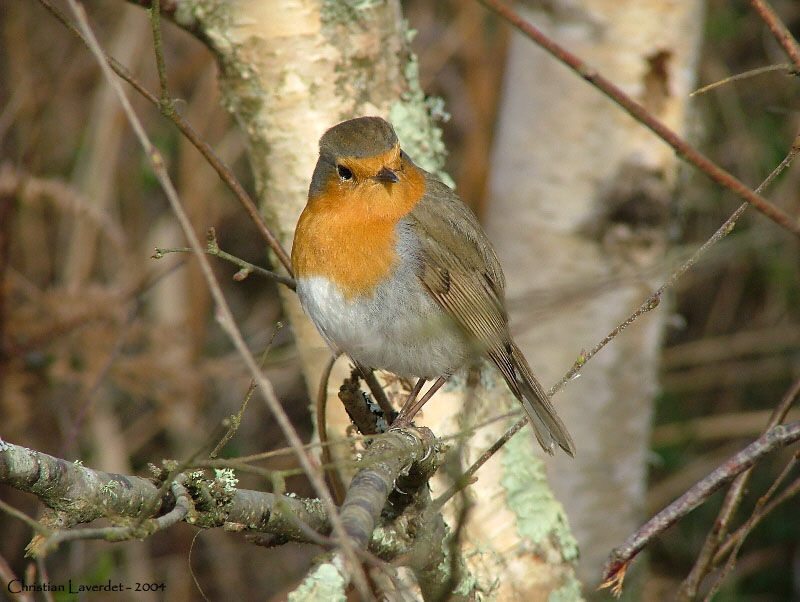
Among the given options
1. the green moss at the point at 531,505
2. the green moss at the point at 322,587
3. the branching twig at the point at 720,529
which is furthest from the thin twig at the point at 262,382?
the green moss at the point at 531,505

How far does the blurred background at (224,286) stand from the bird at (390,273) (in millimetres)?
1727

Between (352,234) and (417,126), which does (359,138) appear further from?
(417,126)

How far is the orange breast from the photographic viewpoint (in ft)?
7.85

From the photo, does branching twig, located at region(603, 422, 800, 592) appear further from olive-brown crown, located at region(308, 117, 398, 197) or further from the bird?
olive-brown crown, located at region(308, 117, 398, 197)

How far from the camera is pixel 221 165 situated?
2104 millimetres

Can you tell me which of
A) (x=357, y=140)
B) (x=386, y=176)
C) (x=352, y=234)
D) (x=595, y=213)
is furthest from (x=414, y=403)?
(x=595, y=213)

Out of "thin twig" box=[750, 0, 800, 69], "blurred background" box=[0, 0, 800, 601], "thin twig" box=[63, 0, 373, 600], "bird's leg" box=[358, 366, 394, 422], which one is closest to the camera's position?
"thin twig" box=[63, 0, 373, 600]

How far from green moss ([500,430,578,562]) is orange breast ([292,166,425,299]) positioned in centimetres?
64

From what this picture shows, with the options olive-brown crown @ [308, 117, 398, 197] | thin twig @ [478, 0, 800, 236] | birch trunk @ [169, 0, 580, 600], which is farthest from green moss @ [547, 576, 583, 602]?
thin twig @ [478, 0, 800, 236]

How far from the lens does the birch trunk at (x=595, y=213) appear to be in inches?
136

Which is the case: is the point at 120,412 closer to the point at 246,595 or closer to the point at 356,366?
the point at 246,595

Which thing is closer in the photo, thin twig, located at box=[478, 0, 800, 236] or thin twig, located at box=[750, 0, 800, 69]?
thin twig, located at box=[478, 0, 800, 236]

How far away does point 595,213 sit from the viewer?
3541mm

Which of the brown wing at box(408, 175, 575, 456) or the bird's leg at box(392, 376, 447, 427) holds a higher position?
the brown wing at box(408, 175, 575, 456)
